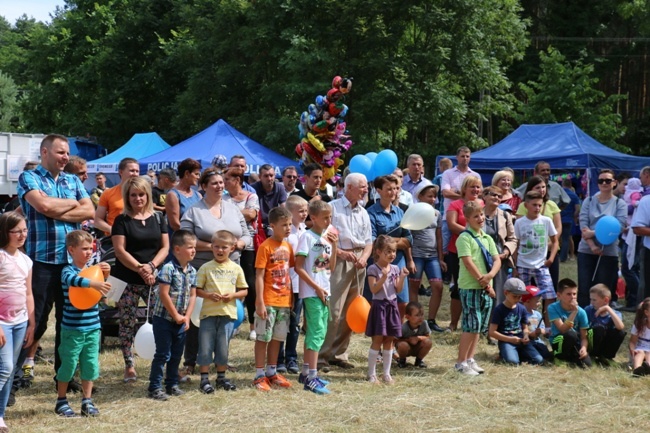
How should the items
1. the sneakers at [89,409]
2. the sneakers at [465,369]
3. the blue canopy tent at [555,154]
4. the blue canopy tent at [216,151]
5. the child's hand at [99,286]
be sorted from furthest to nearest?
the blue canopy tent at [216,151] → the blue canopy tent at [555,154] → the sneakers at [465,369] → the sneakers at [89,409] → the child's hand at [99,286]

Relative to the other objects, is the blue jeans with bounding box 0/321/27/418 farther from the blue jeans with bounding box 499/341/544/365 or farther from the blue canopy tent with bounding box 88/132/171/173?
the blue canopy tent with bounding box 88/132/171/173

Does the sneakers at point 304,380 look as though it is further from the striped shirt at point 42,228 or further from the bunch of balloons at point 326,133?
the bunch of balloons at point 326,133

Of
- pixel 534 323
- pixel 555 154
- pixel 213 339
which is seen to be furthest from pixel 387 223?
pixel 555 154

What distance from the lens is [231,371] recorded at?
6930 mm

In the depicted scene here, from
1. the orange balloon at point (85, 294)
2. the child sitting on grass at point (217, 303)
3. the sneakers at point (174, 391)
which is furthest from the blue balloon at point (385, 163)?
the orange balloon at point (85, 294)

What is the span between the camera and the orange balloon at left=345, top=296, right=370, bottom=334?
6.71 metres

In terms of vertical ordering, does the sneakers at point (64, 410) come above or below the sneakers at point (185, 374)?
below

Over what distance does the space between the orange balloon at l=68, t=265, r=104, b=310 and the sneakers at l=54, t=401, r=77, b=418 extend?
0.74 m

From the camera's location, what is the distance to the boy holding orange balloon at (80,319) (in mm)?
5238

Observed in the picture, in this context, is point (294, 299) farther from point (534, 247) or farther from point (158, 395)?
point (534, 247)

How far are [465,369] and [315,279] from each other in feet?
5.50

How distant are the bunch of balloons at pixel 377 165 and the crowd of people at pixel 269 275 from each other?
40.4 inches

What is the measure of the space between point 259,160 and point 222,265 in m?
11.3

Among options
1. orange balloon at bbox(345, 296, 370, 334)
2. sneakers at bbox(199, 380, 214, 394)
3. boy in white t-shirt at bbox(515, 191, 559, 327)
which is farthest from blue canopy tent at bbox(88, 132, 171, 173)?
sneakers at bbox(199, 380, 214, 394)
